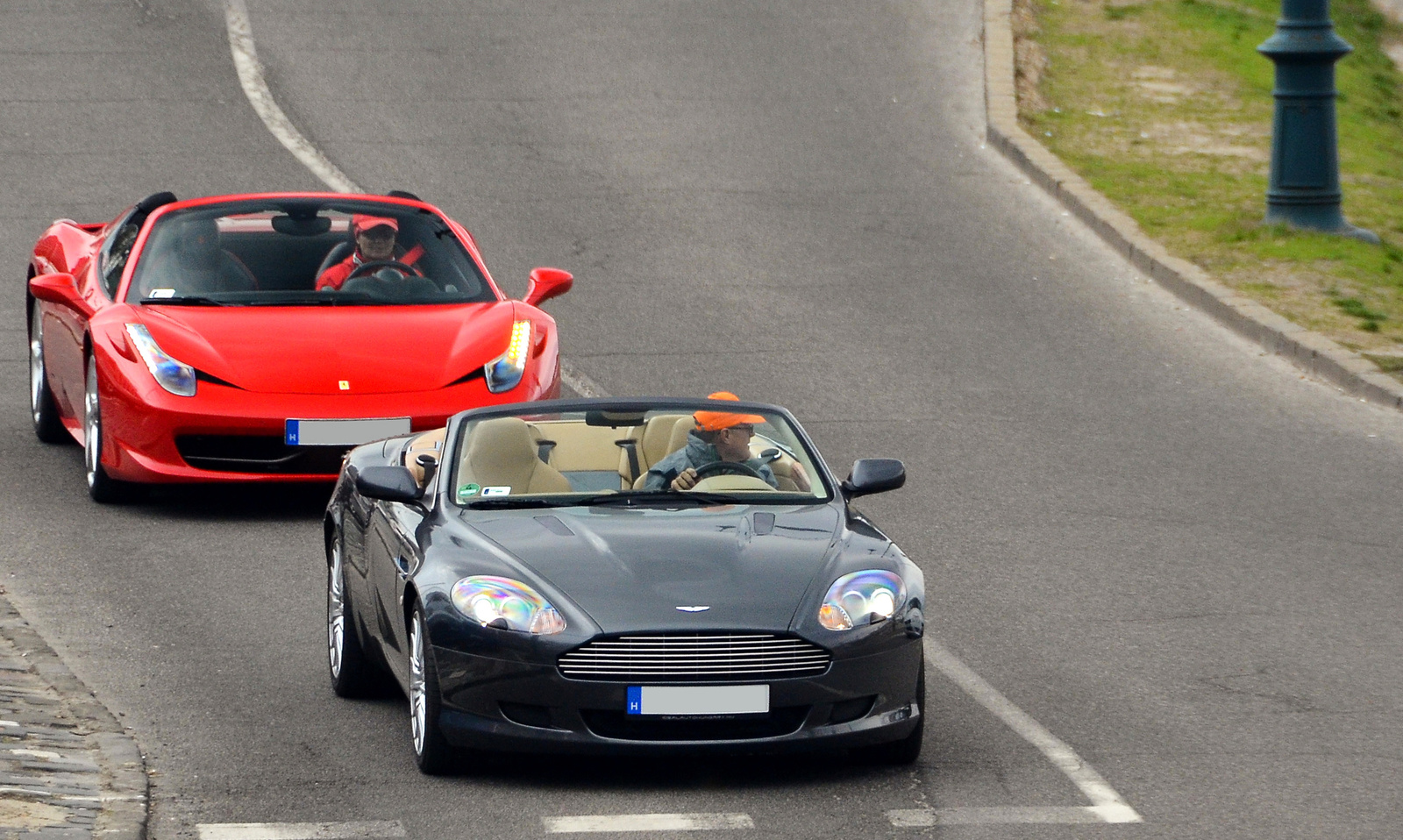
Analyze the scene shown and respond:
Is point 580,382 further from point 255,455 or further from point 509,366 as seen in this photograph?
point 255,455

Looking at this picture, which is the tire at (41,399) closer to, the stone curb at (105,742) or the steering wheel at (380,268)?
the steering wheel at (380,268)

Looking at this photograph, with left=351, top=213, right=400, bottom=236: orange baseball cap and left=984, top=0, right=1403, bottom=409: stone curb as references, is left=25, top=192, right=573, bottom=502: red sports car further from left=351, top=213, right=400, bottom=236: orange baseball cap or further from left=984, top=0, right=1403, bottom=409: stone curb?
left=984, top=0, right=1403, bottom=409: stone curb

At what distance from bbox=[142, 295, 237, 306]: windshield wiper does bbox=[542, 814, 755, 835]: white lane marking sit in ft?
19.5

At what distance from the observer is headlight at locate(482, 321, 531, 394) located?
38.7ft

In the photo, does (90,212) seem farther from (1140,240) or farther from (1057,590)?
(1057,590)

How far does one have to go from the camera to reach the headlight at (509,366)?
1178 centimetres

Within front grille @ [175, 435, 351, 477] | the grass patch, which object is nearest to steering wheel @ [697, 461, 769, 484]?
front grille @ [175, 435, 351, 477]

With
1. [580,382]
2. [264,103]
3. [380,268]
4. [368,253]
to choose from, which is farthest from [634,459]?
[264,103]

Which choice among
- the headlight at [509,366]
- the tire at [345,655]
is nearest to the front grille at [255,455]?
the headlight at [509,366]

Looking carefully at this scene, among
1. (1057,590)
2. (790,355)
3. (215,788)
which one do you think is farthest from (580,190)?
(215,788)

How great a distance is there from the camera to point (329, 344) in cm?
1170

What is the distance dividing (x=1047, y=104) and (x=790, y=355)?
9.10m

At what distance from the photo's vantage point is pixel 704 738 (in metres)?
A: 6.98

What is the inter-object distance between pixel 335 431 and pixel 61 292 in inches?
78.0
